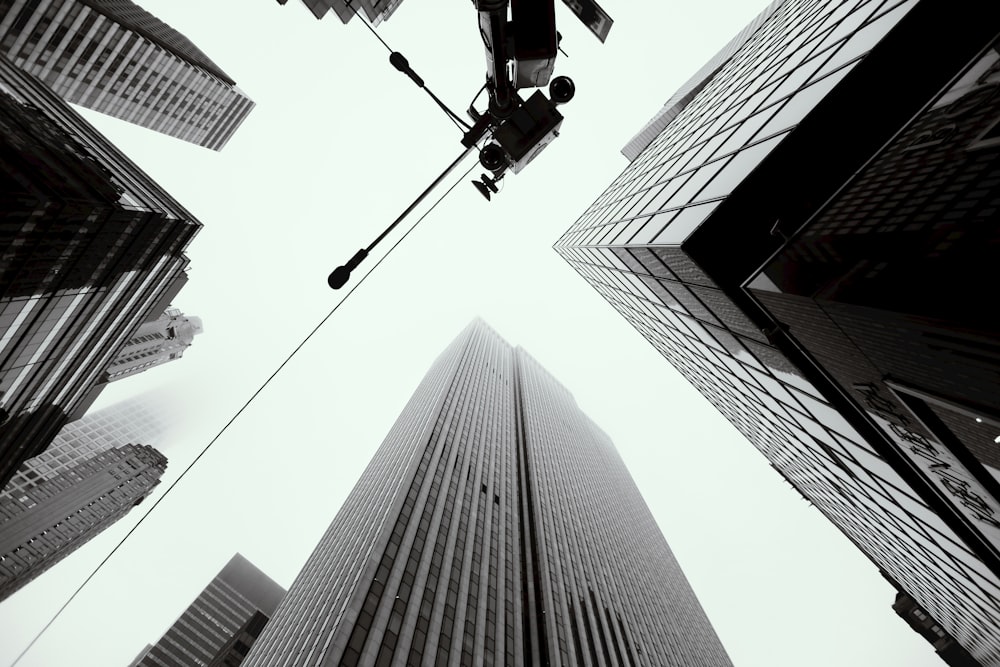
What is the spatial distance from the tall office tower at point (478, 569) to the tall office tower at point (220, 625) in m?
70.6

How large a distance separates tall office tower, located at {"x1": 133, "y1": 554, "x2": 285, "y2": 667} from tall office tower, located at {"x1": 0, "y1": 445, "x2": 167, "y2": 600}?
45.4m

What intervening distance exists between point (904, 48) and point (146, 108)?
131373 mm

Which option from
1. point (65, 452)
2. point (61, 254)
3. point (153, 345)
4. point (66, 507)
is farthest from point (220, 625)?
point (61, 254)

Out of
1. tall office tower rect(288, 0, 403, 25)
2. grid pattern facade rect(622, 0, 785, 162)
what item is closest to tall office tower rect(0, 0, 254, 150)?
tall office tower rect(288, 0, 403, 25)

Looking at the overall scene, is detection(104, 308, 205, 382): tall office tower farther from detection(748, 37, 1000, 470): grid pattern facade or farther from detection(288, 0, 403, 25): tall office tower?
detection(748, 37, 1000, 470): grid pattern facade

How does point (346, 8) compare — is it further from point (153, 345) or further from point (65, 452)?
point (65, 452)

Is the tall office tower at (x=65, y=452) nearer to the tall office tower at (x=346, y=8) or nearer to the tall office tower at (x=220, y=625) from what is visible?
the tall office tower at (x=220, y=625)

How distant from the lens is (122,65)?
3278 inches

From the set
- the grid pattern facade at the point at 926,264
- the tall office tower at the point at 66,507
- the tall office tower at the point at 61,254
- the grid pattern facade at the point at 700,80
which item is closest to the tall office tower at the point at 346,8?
the tall office tower at the point at 61,254

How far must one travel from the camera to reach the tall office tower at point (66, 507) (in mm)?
110688

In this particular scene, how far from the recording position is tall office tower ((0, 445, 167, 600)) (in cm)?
11069

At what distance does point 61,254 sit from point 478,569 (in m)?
52.8

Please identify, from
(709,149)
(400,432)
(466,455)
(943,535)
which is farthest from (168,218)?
(400,432)

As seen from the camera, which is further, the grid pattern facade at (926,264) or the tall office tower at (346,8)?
the tall office tower at (346,8)
